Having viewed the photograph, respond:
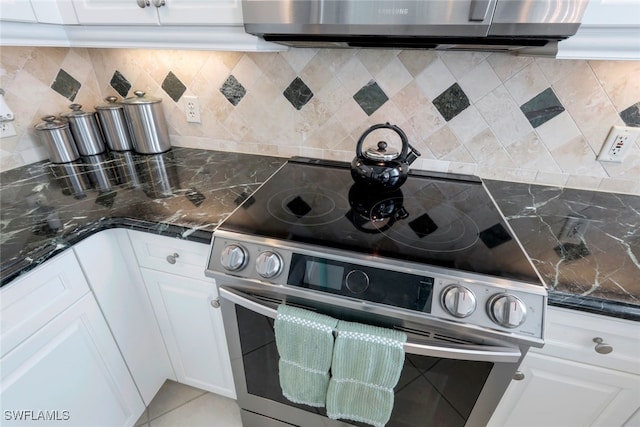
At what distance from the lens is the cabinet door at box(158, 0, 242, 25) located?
34.8 inches

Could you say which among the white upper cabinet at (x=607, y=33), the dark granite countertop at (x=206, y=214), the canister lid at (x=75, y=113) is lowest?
the dark granite countertop at (x=206, y=214)

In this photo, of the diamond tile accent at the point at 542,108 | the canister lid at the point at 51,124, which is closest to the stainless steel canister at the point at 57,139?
the canister lid at the point at 51,124

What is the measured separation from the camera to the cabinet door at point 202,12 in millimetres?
884

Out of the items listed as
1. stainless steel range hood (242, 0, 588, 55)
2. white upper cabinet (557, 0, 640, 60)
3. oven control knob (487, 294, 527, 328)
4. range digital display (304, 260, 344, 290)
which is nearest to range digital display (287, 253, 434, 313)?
range digital display (304, 260, 344, 290)

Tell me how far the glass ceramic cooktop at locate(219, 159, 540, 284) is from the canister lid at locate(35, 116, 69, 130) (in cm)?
90

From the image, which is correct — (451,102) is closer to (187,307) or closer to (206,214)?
(206,214)

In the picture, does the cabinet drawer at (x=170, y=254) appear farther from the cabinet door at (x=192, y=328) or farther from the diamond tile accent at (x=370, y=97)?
the diamond tile accent at (x=370, y=97)

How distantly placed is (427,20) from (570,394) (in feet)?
3.31

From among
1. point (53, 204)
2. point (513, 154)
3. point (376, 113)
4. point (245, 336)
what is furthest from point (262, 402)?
point (513, 154)

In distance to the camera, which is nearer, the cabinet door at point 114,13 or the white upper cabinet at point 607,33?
the white upper cabinet at point 607,33

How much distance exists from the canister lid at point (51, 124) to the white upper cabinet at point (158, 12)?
0.43 m

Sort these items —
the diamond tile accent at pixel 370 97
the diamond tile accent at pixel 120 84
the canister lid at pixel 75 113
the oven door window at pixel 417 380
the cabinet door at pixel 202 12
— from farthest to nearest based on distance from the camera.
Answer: the diamond tile accent at pixel 120 84 → the canister lid at pixel 75 113 → the diamond tile accent at pixel 370 97 → the cabinet door at pixel 202 12 → the oven door window at pixel 417 380

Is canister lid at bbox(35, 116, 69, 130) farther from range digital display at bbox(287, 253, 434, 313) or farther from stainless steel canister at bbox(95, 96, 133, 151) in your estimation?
range digital display at bbox(287, 253, 434, 313)

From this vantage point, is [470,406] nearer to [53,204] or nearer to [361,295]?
[361,295]
